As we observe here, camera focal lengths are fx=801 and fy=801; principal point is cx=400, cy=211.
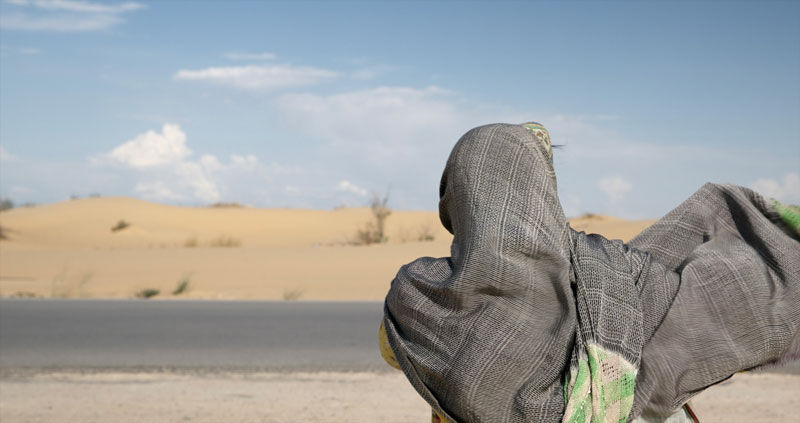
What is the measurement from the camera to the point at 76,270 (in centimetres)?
2170

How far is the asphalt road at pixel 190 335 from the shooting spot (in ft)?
28.4

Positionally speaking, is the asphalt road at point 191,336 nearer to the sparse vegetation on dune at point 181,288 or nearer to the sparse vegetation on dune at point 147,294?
the sparse vegetation on dune at point 147,294

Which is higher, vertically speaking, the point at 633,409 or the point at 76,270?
the point at 633,409

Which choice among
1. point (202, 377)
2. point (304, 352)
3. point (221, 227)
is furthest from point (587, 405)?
point (221, 227)

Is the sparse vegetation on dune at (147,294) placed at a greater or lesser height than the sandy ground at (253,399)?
lesser

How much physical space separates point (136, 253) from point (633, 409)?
79.7 ft

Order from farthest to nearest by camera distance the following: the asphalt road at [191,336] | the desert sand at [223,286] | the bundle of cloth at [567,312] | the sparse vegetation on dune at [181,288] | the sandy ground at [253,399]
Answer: the sparse vegetation on dune at [181,288] → the asphalt road at [191,336] → the desert sand at [223,286] → the sandy ground at [253,399] → the bundle of cloth at [567,312]

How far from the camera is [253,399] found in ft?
22.1

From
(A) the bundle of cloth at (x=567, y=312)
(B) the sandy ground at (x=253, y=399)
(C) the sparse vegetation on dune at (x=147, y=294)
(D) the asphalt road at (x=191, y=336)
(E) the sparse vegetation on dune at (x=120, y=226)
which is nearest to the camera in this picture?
(A) the bundle of cloth at (x=567, y=312)

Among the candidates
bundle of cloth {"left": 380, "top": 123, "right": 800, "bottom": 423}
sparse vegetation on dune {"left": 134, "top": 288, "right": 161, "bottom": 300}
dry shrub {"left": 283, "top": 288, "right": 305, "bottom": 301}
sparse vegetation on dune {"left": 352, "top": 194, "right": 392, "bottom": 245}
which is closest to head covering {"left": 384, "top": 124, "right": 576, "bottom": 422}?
bundle of cloth {"left": 380, "top": 123, "right": 800, "bottom": 423}

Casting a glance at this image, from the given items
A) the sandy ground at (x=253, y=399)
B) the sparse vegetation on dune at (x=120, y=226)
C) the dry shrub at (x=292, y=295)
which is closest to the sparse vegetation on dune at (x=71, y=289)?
the dry shrub at (x=292, y=295)

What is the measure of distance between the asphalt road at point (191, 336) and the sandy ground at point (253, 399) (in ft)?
2.12

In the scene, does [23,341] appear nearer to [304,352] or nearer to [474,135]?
[304,352]

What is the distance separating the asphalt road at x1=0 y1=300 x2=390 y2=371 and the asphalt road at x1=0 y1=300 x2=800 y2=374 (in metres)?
0.01
